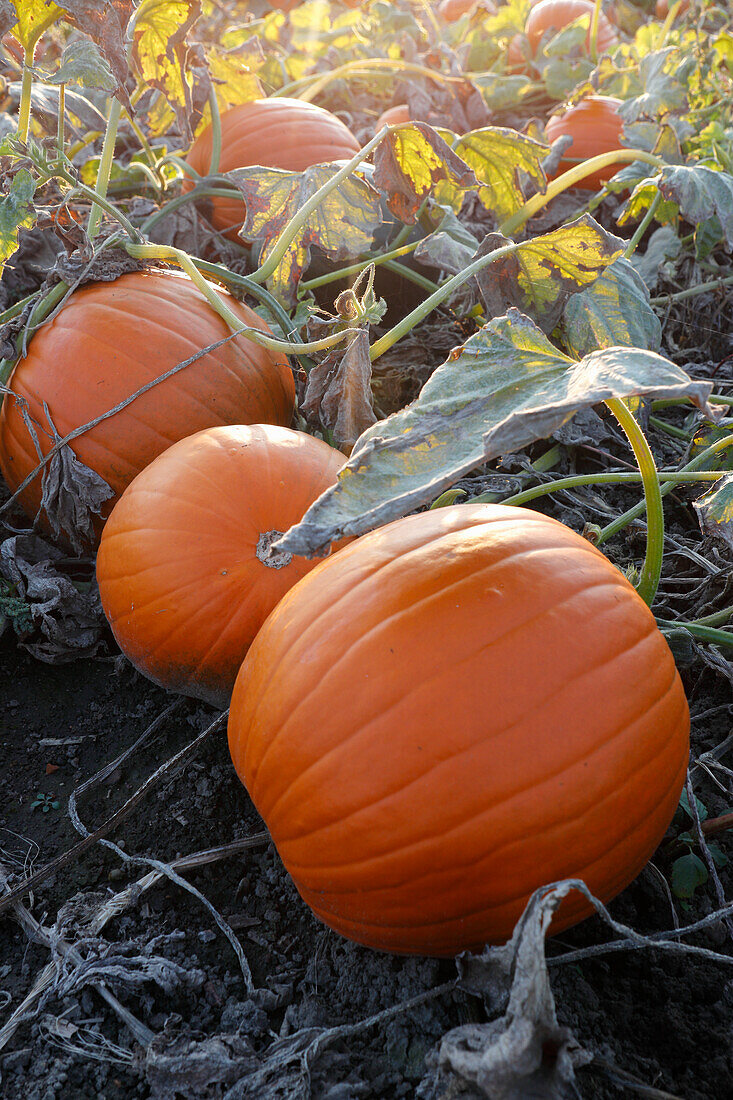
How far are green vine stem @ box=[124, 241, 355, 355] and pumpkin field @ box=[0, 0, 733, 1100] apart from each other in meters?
0.01

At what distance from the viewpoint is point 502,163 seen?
2.34 metres

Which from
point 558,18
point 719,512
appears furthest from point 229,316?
point 558,18

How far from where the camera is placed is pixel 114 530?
1.76m

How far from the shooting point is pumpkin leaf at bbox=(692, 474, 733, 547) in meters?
1.40

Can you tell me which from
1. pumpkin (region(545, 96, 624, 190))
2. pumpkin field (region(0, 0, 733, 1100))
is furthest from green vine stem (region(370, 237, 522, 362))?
pumpkin (region(545, 96, 624, 190))

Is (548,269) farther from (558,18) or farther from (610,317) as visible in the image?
(558,18)

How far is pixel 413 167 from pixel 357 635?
1444 mm

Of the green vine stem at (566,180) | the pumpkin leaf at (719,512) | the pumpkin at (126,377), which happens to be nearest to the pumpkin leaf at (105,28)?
the pumpkin at (126,377)

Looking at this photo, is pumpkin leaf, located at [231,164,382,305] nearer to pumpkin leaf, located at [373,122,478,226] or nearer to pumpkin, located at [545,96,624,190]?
pumpkin leaf, located at [373,122,478,226]

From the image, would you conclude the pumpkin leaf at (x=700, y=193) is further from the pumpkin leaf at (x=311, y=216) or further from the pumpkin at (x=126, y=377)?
the pumpkin at (x=126, y=377)

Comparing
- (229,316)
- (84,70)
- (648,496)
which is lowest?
(648,496)

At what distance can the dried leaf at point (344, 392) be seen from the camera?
1.87 m

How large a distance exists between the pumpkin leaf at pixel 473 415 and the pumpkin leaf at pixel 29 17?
1425mm

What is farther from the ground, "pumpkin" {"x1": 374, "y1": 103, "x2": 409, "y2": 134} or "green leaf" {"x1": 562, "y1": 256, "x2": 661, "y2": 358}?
"pumpkin" {"x1": 374, "y1": 103, "x2": 409, "y2": 134}
